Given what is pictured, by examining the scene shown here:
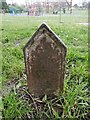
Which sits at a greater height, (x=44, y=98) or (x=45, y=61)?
(x=45, y=61)

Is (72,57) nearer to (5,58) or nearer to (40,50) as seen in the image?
(5,58)

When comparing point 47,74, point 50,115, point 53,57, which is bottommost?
point 50,115

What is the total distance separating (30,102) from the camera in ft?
6.26

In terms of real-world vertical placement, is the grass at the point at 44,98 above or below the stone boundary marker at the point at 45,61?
below

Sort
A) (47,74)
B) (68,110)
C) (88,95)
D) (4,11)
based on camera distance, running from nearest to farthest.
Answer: (68,110) < (47,74) < (88,95) < (4,11)

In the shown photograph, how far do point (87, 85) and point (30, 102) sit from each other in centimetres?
55

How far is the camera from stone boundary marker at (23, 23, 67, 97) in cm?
181

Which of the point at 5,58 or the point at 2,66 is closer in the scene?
the point at 2,66

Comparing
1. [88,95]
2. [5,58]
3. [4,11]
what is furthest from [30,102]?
[4,11]

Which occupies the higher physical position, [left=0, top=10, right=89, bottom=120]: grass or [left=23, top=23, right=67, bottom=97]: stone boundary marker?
[left=23, top=23, right=67, bottom=97]: stone boundary marker

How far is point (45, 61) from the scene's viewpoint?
1.85m

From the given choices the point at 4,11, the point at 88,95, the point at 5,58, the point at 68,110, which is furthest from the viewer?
the point at 4,11

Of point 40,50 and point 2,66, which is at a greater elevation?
point 40,50

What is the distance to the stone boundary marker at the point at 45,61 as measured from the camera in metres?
1.81
